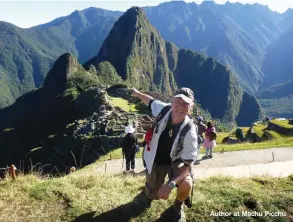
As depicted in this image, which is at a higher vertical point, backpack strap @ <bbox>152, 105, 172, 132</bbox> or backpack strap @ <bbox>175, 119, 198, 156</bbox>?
backpack strap @ <bbox>152, 105, 172, 132</bbox>

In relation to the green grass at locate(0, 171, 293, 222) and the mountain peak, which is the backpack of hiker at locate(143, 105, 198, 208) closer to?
the green grass at locate(0, 171, 293, 222)

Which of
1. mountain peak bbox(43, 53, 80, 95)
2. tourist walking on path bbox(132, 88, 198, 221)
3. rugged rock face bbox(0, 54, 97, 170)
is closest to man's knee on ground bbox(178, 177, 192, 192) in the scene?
tourist walking on path bbox(132, 88, 198, 221)

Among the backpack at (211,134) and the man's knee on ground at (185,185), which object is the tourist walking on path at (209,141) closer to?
the backpack at (211,134)

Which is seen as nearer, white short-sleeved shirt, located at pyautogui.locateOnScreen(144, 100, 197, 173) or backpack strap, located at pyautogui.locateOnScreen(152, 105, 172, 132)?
white short-sleeved shirt, located at pyautogui.locateOnScreen(144, 100, 197, 173)

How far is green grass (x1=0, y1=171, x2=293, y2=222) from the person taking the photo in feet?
21.5

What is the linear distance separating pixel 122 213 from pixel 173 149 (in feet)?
5.56

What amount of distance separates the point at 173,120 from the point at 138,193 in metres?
2.33

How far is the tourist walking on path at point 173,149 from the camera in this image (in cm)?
571

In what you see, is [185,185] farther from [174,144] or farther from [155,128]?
[155,128]

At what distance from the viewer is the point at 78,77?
13712cm

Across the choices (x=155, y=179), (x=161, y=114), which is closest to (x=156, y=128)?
(x=161, y=114)

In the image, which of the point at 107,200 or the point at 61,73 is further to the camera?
the point at 61,73

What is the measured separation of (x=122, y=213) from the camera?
6688mm

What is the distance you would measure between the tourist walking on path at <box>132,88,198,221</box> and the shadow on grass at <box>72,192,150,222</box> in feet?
1.11
